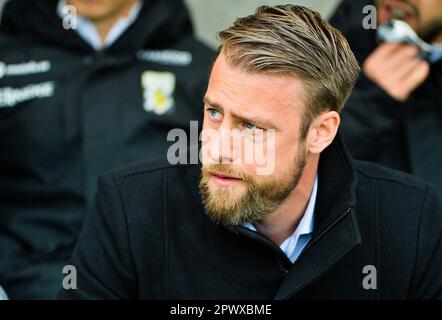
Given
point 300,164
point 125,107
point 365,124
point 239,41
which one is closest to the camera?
point 239,41

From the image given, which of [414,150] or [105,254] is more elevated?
[414,150]

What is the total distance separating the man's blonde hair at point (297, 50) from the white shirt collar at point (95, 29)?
1135 mm

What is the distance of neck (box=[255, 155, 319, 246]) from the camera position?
2.32 meters

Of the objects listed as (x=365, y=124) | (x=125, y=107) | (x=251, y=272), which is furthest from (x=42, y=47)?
(x=251, y=272)

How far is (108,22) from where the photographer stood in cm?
327

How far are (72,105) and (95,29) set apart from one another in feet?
1.14

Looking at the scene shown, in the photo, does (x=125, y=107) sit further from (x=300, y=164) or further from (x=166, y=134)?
(x=300, y=164)

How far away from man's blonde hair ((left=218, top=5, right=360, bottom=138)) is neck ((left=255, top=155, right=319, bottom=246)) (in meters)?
0.15

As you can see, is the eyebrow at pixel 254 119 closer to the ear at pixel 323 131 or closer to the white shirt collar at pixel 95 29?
the ear at pixel 323 131

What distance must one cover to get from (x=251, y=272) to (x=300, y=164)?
30 centimetres

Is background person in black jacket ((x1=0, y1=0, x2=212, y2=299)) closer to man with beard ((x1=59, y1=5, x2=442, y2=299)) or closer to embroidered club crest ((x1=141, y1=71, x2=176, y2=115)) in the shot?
embroidered club crest ((x1=141, y1=71, x2=176, y2=115))

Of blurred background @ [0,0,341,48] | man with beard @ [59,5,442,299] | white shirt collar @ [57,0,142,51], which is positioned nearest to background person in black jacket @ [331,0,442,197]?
man with beard @ [59,5,442,299]

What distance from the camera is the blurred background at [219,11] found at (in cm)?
376
